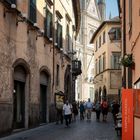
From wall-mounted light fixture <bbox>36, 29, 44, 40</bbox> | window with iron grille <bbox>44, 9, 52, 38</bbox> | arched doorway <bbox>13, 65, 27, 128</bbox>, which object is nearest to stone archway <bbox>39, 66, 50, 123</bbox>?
window with iron grille <bbox>44, 9, 52, 38</bbox>

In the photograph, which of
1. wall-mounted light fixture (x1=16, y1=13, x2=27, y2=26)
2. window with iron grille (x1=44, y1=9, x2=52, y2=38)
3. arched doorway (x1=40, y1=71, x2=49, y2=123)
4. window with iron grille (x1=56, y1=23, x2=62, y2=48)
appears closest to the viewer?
wall-mounted light fixture (x1=16, y1=13, x2=27, y2=26)

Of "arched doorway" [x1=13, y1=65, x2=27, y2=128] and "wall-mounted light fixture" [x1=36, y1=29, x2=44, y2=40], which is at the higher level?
"wall-mounted light fixture" [x1=36, y1=29, x2=44, y2=40]

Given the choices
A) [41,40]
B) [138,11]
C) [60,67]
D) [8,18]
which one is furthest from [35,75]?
[138,11]

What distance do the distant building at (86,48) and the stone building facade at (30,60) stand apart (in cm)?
6290

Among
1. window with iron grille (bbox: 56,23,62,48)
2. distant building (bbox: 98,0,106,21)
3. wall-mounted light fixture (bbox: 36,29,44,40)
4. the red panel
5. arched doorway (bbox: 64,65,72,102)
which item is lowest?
the red panel

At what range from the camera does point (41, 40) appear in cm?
2741

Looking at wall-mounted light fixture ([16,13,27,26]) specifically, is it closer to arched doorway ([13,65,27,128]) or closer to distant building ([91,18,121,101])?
arched doorway ([13,65,27,128])

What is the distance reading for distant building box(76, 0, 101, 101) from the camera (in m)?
100

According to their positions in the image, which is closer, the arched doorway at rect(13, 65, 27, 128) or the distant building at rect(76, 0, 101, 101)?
the arched doorway at rect(13, 65, 27, 128)

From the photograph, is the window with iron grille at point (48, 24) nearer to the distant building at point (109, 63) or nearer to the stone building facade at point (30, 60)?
the stone building facade at point (30, 60)

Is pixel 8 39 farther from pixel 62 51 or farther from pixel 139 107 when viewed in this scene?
pixel 62 51

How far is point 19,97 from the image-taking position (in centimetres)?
2380

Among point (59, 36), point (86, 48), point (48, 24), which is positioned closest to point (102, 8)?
point (86, 48)

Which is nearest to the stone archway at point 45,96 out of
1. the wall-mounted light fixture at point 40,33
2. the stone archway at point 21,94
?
the wall-mounted light fixture at point 40,33
